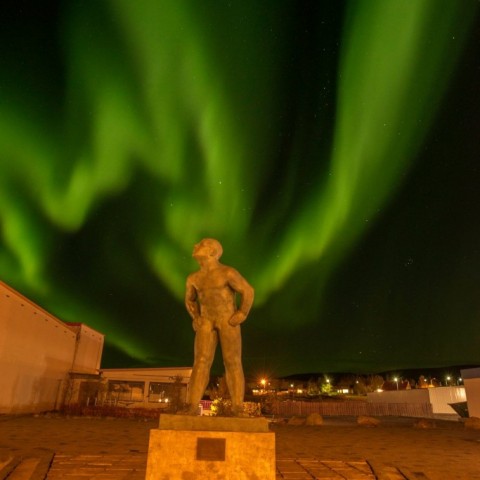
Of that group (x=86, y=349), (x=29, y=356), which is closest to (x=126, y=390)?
(x=86, y=349)

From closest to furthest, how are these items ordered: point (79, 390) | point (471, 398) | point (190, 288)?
point (190, 288) < point (471, 398) < point (79, 390)

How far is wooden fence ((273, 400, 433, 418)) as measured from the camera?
38916 mm

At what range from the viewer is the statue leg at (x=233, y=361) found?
20.2 feet

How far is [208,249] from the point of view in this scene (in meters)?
6.61

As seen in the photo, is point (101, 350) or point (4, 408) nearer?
point (4, 408)

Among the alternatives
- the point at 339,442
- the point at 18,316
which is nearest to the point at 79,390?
the point at 18,316

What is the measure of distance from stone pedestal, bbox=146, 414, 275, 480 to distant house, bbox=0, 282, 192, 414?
2213 centimetres

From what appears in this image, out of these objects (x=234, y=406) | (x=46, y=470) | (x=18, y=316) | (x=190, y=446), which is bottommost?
(x=46, y=470)

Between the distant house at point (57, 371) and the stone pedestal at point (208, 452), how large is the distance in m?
22.1

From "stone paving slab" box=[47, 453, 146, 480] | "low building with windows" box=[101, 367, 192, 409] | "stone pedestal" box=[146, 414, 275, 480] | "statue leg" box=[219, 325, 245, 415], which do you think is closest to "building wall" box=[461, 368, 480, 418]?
"low building with windows" box=[101, 367, 192, 409]

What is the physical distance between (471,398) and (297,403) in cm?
1681

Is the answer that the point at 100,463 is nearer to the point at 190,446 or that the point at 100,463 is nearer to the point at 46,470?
the point at 46,470

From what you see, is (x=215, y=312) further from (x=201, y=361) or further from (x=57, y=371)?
(x=57, y=371)

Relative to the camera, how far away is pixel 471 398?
28578mm
